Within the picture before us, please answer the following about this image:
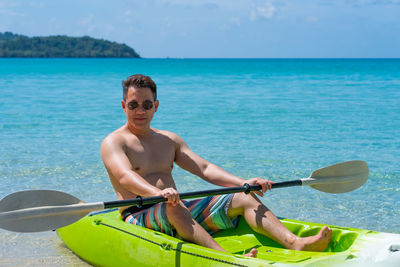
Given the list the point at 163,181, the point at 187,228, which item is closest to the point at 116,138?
the point at 163,181

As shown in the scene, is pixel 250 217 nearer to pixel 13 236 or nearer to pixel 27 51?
pixel 13 236

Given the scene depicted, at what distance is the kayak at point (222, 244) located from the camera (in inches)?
120

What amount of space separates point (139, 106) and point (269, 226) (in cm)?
112

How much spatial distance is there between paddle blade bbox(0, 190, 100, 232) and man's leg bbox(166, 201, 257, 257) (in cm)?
50

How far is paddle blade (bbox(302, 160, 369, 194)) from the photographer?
407 centimetres

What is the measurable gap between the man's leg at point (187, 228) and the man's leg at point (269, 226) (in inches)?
15.4

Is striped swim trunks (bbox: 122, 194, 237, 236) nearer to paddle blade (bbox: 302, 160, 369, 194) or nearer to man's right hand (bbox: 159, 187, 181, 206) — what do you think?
man's right hand (bbox: 159, 187, 181, 206)

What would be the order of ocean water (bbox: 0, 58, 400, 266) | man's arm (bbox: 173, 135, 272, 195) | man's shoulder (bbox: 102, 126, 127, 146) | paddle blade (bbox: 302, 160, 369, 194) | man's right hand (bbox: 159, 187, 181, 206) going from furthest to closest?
1. ocean water (bbox: 0, 58, 400, 266)
2. paddle blade (bbox: 302, 160, 369, 194)
3. man's arm (bbox: 173, 135, 272, 195)
4. man's shoulder (bbox: 102, 126, 127, 146)
5. man's right hand (bbox: 159, 187, 181, 206)

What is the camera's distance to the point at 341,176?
13.5ft

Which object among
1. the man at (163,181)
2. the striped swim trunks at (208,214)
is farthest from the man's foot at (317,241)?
the striped swim trunks at (208,214)

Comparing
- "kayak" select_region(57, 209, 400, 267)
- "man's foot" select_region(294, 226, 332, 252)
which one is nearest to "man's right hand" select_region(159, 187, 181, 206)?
"kayak" select_region(57, 209, 400, 267)

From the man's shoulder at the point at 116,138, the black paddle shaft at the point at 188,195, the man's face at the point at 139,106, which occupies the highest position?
the man's face at the point at 139,106

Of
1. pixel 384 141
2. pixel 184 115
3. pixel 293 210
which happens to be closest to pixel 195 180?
pixel 293 210

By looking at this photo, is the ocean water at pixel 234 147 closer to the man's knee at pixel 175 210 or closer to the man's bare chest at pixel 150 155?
the man's bare chest at pixel 150 155
